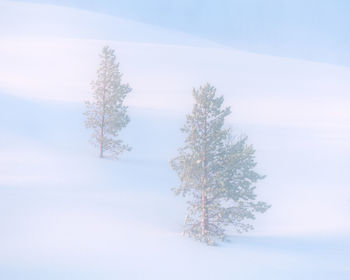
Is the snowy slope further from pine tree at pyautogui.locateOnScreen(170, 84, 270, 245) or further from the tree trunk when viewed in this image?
pine tree at pyautogui.locateOnScreen(170, 84, 270, 245)

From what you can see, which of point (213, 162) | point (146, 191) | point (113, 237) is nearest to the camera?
point (113, 237)

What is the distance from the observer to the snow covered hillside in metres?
13.6

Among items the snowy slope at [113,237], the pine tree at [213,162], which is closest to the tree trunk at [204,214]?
the pine tree at [213,162]

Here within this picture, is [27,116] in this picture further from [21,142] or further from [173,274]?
[173,274]

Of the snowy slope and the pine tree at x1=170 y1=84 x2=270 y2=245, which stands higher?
the pine tree at x1=170 y1=84 x2=270 y2=245

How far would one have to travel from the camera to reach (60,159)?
29.2 m

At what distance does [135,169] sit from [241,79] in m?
63.3

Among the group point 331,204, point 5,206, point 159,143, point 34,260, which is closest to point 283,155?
point 159,143

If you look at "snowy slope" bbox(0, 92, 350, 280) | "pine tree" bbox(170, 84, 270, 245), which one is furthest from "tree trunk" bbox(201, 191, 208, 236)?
"snowy slope" bbox(0, 92, 350, 280)

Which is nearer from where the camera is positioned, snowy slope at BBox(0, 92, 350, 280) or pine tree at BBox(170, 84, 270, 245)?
snowy slope at BBox(0, 92, 350, 280)

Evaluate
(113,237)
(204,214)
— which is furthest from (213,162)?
(113,237)

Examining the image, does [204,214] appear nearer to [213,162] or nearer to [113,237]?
[213,162]

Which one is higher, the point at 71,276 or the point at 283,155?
the point at 283,155

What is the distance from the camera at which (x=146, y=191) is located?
2445cm
